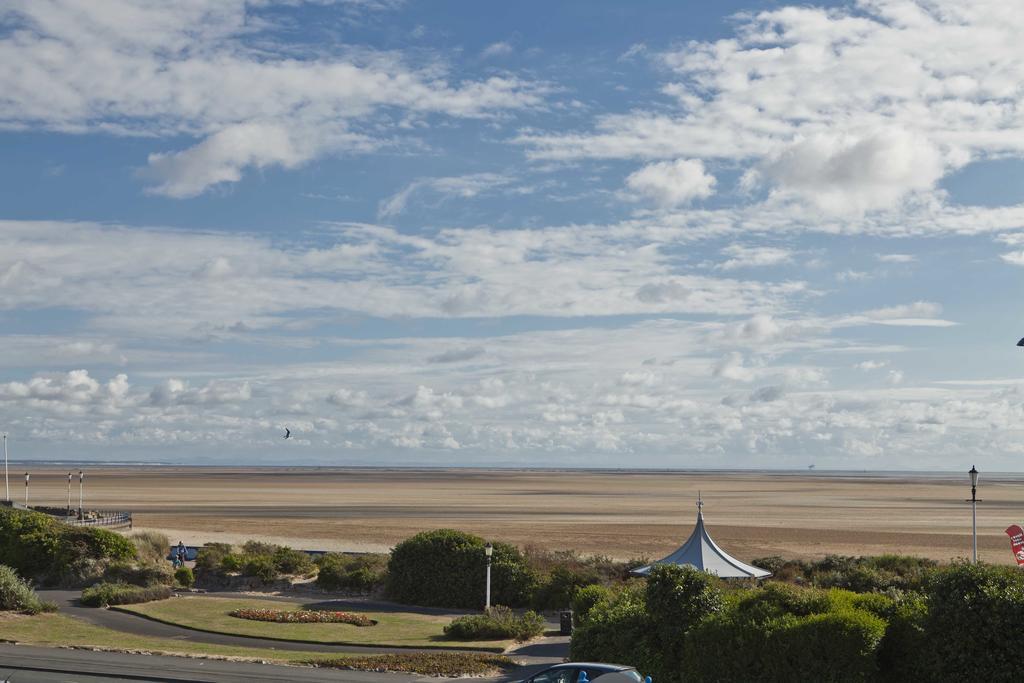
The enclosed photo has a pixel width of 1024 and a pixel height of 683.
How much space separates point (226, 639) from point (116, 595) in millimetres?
9168

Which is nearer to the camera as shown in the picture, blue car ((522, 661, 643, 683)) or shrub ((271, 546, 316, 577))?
blue car ((522, 661, 643, 683))

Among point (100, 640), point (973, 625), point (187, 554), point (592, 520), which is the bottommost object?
point (592, 520)

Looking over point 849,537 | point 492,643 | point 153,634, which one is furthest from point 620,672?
point 849,537

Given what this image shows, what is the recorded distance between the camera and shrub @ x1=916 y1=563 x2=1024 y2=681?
1770cm

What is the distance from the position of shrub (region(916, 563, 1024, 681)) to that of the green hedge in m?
37.0

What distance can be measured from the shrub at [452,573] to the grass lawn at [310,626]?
2337 millimetres

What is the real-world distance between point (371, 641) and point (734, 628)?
1410 centimetres

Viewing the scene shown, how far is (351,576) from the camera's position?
42.6m

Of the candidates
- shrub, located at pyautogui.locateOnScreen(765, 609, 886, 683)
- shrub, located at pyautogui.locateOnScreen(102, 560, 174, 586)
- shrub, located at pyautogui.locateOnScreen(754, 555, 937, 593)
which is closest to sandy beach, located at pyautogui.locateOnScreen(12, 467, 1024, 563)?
shrub, located at pyautogui.locateOnScreen(754, 555, 937, 593)

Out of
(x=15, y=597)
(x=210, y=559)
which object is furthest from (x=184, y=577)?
(x=15, y=597)

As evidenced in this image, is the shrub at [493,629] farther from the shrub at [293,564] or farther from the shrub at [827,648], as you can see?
the shrub at [293,564]

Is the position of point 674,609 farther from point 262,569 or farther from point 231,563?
point 231,563

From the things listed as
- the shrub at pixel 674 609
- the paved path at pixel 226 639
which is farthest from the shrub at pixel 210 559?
the shrub at pixel 674 609

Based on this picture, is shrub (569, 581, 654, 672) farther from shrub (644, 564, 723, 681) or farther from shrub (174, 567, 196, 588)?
shrub (174, 567, 196, 588)
